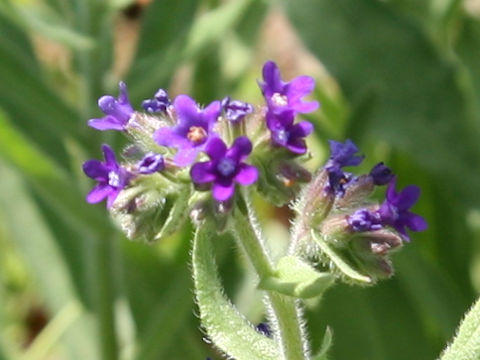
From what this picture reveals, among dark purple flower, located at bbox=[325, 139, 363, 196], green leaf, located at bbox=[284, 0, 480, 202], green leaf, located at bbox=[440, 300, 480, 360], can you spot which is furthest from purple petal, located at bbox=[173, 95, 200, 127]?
green leaf, located at bbox=[284, 0, 480, 202]

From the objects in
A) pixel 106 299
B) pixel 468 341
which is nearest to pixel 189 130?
pixel 468 341

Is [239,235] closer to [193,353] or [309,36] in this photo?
[193,353]

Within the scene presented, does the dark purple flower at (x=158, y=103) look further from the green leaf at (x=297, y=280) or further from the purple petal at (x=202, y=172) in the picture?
the green leaf at (x=297, y=280)

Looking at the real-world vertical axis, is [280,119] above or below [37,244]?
above

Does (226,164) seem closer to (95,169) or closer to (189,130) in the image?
(189,130)

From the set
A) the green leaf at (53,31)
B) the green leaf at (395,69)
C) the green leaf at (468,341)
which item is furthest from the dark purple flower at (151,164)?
the green leaf at (395,69)

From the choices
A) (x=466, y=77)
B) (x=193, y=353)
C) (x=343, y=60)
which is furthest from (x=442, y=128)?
(x=193, y=353)

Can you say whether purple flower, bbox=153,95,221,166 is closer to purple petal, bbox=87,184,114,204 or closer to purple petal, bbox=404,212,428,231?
purple petal, bbox=87,184,114,204
